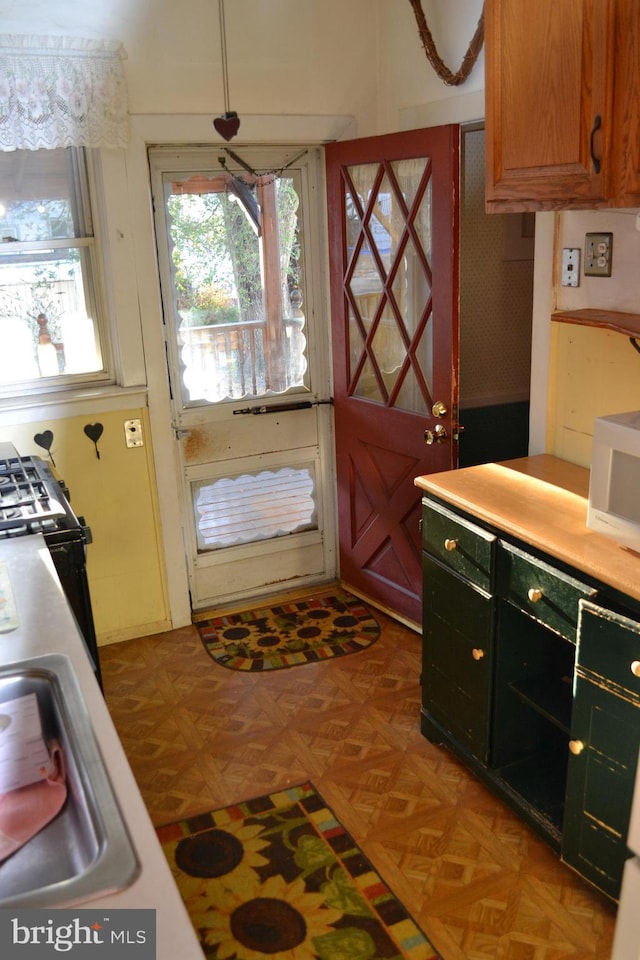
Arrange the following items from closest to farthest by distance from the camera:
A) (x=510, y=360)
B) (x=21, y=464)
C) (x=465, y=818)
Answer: (x=465, y=818) → (x=21, y=464) → (x=510, y=360)

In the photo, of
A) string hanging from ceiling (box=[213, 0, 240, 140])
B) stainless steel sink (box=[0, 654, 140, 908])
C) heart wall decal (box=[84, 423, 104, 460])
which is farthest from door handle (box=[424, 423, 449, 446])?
stainless steel sink (box=[0, 654, 140, 908])

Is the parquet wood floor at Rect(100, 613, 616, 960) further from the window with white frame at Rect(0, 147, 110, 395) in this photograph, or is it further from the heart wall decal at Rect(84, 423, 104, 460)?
the window with white frame at Rect(0, 147, 110, 395)

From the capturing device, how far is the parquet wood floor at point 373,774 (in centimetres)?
223

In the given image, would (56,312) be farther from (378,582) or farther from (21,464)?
(378,582)

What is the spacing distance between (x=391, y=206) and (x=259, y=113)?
708mm

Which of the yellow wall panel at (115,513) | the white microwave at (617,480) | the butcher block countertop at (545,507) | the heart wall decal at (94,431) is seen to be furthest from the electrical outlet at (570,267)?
the heart wall decal at (94,431)

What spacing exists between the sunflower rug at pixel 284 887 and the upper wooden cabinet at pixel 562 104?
1.89m

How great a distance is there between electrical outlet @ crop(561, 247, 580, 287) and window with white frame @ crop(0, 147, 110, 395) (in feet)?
6.19

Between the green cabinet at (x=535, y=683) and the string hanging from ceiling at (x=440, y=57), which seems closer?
the green cabinet at (x=535, y=683)

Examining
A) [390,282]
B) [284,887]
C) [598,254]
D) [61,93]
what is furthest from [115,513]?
[598,254]

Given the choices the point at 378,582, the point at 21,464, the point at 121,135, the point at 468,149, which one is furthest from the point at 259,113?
the point at 378,582

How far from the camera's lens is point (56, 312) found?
139 inches

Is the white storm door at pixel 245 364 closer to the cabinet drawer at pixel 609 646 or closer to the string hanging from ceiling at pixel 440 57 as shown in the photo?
the string hanging from ceiling at pixel 440 57

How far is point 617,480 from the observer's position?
2145 mm
